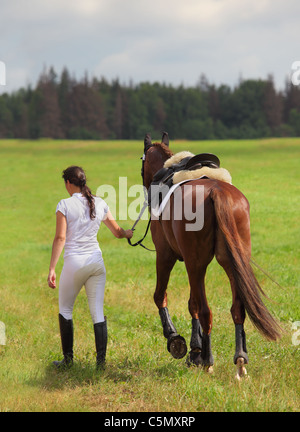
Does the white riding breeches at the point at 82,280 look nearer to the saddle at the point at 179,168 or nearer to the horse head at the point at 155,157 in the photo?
the saddle at the point at 179,168

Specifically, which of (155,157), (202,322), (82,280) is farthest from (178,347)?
(155,157)

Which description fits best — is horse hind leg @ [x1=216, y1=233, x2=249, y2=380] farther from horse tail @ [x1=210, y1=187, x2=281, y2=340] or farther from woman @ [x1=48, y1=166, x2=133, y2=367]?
woman @ [x1=48, y1=166, x2=133, y2=367]

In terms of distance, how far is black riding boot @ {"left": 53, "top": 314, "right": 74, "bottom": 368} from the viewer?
6.65 meters

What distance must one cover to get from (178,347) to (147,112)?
348 ft

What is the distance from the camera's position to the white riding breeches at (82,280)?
637 centimetres

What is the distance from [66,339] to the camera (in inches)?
267

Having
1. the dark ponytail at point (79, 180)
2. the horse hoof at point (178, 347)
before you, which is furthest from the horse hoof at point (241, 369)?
the dark ponytail at point (79, 180)

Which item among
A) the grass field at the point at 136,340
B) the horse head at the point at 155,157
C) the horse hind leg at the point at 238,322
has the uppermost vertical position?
the horse head at the point at 155,157

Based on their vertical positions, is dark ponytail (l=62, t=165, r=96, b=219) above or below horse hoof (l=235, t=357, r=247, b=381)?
above

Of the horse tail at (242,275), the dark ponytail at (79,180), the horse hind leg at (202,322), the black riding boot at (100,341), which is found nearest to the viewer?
the horse tail at (242,275)

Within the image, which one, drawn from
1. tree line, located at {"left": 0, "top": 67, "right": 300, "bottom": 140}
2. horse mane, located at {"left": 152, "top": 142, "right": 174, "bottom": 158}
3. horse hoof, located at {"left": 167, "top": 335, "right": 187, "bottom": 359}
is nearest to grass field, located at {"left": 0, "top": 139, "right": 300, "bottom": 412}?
horse hoof, located at {"left": 167, "top": 335, "right": 187, "bottom": 359}

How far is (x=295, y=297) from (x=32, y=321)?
4935 mm

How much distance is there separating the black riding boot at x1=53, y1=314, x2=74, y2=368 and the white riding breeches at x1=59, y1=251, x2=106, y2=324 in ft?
0.27

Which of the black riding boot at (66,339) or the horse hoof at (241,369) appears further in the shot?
the black riding boot at (66,339)
